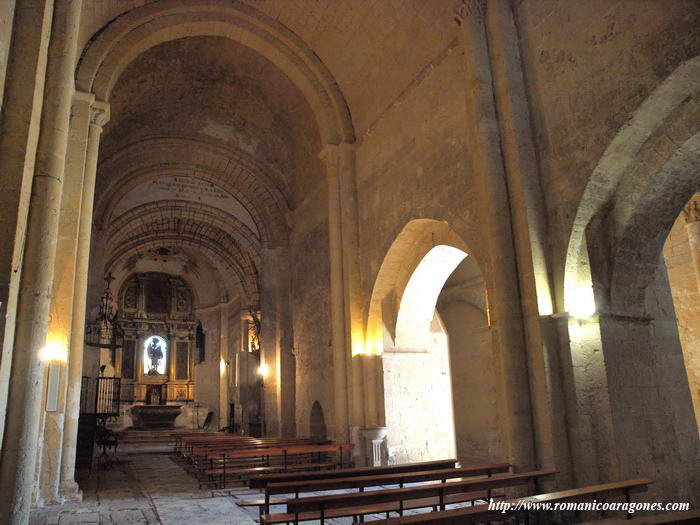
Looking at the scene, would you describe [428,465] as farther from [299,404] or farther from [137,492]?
[299,404]

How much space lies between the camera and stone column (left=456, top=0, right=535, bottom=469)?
733 cm

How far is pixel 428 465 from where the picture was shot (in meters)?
7.48

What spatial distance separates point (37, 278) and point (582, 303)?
6755mm

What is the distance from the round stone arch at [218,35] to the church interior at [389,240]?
0.06m

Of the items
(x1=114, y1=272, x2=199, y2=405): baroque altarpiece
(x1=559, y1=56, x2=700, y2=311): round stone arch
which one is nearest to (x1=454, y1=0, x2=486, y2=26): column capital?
(x1=559, y1=56, x2=700, y2=311): round stone arch

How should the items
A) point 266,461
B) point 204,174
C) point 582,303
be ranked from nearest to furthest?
1. point 582,303
2. point 266,461
3. point 204,174

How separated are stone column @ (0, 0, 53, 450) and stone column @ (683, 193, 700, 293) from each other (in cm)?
1133

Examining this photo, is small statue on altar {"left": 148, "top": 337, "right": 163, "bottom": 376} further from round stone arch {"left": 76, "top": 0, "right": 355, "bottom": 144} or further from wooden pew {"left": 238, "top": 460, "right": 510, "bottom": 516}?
wooden pew {"left": 238, "top": 460, "right": 510, "bottom": 516}

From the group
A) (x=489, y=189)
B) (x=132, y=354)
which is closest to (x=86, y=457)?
(x=489, y=189)

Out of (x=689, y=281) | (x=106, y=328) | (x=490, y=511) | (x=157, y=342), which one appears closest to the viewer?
(x=490, y=511)

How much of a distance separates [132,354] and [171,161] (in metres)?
18.5

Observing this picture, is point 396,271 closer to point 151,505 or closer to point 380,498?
point 151,505

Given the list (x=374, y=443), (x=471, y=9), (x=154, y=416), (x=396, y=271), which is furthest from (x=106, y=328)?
(x=471, y=9)

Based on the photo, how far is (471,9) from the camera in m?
8.99
